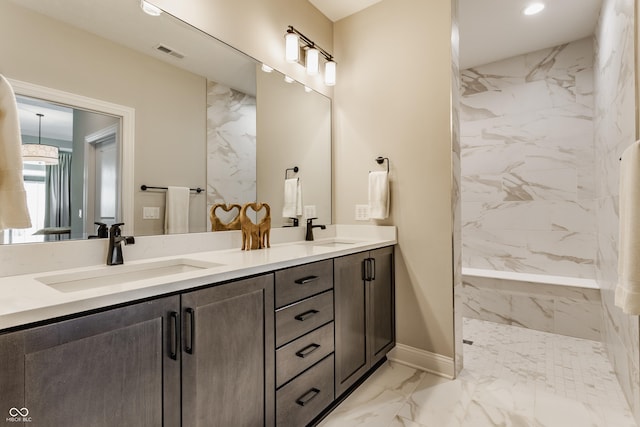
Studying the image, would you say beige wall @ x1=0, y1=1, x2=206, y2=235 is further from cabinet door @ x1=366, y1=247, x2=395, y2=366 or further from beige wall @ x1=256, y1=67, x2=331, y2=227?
cabinet door @ x1=366, y1=247, x2=395, y2=366

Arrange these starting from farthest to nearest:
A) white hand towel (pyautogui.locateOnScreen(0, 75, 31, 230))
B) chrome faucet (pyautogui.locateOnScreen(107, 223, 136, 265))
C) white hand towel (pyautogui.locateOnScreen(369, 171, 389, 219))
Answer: white hand towel (pyautogui.locateOnScreen(369, 171, 389, 219))
chrome faucet (pyautogui.locateOnScreen(107, 223, 136, 265))
white hand towel (pyautogui.locateOnScreen(0, 75, 31, 230))

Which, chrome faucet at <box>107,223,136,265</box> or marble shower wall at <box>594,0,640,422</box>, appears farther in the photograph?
marble shower wall at <box>594,0,640,422</box>

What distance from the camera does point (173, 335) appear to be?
1.00 metres

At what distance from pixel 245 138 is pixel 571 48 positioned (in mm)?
3363

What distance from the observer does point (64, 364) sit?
0.78 metres

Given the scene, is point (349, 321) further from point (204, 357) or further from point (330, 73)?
point (330, 73)

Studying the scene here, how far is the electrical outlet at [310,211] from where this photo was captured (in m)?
2.45

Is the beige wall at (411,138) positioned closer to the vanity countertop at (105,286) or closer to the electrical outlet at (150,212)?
the vanity countertop at (105,286)

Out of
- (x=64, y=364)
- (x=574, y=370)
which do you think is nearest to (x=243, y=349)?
(x=64, y=364)

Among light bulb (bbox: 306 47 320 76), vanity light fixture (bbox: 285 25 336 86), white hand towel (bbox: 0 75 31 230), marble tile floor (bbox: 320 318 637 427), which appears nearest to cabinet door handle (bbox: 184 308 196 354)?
white hand towel (bbox: 0 75 31 230)

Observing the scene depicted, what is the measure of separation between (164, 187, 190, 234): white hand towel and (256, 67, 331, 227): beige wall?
515 mm

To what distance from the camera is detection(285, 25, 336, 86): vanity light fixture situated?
2166mm

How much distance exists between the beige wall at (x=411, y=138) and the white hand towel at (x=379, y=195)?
2.9 inches

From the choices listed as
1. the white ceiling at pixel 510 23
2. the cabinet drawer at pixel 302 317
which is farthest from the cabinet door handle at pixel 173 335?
the white ceiling at pixel 510 23
